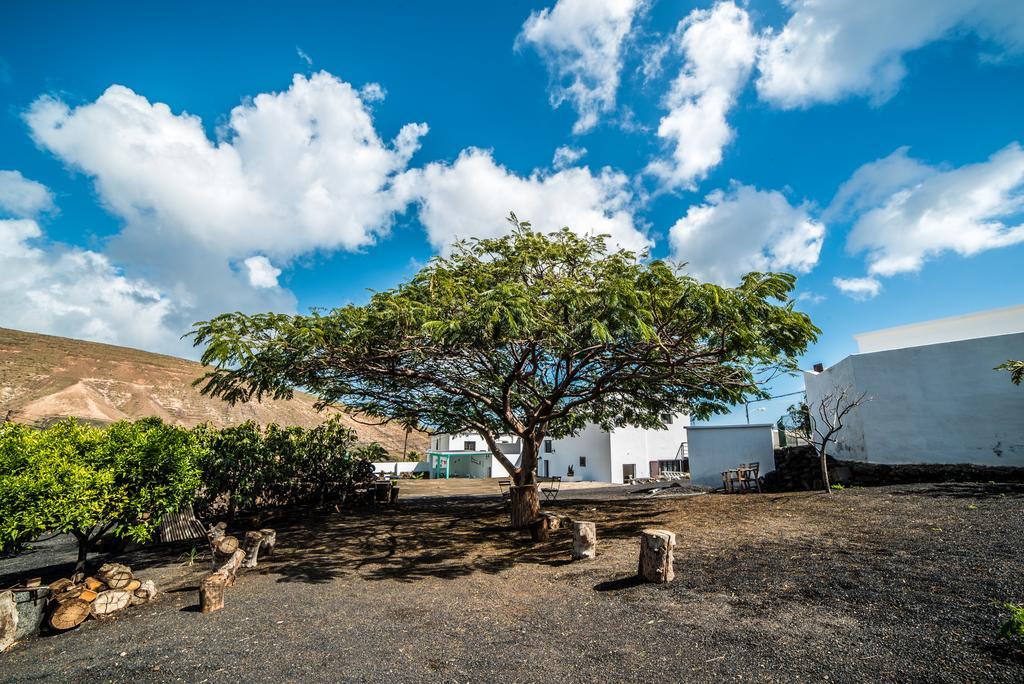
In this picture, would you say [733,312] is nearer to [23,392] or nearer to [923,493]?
[923,493]

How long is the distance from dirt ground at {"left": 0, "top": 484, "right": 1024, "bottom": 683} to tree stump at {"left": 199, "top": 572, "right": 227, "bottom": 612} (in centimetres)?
28

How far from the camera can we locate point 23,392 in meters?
55.0

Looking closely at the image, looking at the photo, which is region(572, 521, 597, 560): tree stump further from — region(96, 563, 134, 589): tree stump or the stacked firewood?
region(96, 563, 134, 589): tree stump

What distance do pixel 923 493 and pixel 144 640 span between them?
55.9 ft

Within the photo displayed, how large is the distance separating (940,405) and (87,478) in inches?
961

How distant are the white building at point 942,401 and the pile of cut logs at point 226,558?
843 inches

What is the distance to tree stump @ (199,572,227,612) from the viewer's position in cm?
728

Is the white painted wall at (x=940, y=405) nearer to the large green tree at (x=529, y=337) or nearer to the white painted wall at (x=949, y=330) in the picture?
the white painted wall at (x=949, y=330)

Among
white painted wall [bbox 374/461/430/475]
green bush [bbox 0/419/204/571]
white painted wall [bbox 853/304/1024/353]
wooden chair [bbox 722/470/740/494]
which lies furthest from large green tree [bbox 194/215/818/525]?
white painted wall [bbox 374/461/430/475]

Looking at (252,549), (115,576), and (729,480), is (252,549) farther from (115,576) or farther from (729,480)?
(729,480)

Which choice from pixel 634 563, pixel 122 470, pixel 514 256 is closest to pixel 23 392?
pixel 122 470

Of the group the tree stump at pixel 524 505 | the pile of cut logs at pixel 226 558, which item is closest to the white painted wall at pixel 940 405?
the tree stump at pixel 524 505

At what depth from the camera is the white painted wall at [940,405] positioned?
15.4m

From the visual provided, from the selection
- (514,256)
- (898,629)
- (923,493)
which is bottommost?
(898,629)
